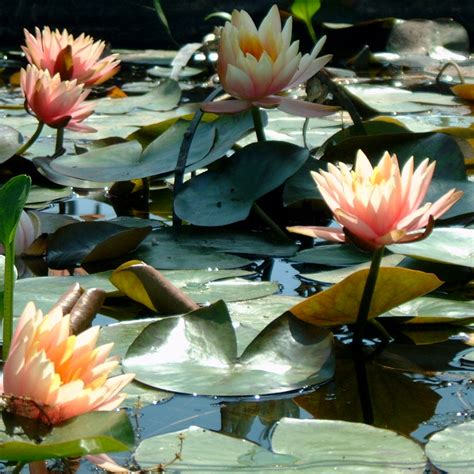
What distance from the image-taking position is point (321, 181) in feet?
3.98

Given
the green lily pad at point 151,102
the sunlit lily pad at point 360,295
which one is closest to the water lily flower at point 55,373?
the sunlit lily pad at point 360,295

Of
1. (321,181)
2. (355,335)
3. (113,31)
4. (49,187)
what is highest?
(321,181)

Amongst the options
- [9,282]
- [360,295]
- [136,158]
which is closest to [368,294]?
[360,295]

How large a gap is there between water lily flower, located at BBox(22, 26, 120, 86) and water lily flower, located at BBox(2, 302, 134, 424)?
4.19 feet

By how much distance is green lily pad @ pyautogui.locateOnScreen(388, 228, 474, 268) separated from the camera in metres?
1.38

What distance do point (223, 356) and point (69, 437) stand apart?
37 centimetres

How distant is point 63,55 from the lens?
2.06 metres

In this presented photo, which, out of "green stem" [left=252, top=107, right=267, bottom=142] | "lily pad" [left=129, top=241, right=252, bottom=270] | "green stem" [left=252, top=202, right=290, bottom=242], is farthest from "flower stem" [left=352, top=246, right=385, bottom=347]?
"green stem" [left=252, top=107, right=267, bottom=142]

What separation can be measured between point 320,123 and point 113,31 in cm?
257

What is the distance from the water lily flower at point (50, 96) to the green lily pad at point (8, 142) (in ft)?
0.41

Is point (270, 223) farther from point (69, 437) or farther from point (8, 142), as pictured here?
point (69, 437)

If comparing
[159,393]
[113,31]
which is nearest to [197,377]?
[159,393]

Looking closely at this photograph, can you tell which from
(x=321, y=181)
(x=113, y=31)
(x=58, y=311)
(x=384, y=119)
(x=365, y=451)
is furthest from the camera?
(x=113, y=31)

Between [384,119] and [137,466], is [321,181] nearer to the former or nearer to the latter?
[137,466]
